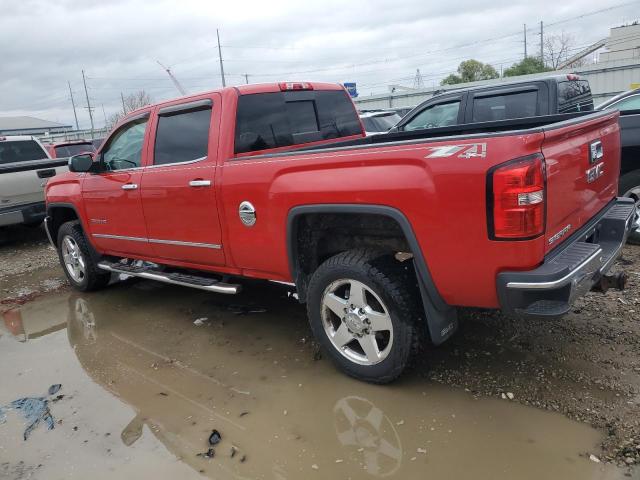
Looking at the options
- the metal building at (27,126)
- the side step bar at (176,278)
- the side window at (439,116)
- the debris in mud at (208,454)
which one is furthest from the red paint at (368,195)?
the metal building at (27,126)

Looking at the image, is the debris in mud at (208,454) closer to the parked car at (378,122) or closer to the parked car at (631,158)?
the parked car at (631,158)

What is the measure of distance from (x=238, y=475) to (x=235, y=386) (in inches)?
37.1

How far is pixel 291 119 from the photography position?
4.38 meters

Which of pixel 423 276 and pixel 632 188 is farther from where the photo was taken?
pixel 632 188

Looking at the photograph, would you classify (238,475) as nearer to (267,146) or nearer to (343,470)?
(343,470)

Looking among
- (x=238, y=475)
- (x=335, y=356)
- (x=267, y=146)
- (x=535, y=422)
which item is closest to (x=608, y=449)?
(x=535, y=422)

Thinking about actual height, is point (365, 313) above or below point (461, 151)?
below

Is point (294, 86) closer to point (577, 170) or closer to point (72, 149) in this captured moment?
point (577, 170)

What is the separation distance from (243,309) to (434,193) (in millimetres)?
2835

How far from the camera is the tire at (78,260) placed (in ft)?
19.2

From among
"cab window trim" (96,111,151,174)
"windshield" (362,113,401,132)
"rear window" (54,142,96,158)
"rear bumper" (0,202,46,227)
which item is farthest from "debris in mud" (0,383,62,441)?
"rear window" (54,142,96,158)

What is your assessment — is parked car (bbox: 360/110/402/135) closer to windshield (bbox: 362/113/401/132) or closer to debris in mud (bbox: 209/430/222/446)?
windshield (bbox: 362/113/401/132)

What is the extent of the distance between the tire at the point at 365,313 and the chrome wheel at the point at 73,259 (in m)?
3.55

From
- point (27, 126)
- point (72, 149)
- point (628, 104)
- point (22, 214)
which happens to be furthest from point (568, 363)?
point (27, 126)
